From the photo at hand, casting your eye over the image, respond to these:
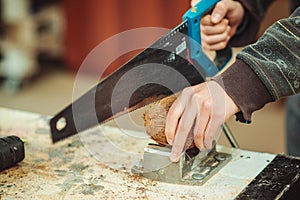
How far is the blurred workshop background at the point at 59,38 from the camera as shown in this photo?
112 inches

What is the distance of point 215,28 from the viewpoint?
4.10ft

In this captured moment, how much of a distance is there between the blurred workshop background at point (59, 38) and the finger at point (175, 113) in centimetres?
165

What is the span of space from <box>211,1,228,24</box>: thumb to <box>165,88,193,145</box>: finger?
0.23 m

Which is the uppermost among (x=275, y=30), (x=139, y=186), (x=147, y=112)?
(x=275, y=30)

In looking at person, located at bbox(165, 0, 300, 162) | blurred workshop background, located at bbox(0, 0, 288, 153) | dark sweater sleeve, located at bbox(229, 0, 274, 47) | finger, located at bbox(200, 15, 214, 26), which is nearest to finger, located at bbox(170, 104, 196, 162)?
person, located at bbox(165, 0, 300, 162)

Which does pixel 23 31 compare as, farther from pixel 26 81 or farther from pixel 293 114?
pixel 293 114

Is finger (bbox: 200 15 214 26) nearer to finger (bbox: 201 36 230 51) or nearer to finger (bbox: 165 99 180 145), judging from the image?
finger (bbox: 201 36 230 51)

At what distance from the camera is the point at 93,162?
1.18 metres

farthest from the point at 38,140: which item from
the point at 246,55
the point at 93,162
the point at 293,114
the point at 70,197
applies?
the point at 293,114

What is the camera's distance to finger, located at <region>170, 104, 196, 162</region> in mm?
1031

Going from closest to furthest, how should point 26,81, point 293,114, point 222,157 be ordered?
point 222,157 < point 293,114 < point 26,81

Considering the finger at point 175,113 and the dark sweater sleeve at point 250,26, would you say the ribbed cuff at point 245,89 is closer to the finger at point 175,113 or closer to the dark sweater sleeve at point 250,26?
the finger at point 175,113

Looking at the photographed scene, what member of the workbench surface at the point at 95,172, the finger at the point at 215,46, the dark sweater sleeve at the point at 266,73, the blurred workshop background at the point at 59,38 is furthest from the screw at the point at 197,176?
the blurred workshop background at the point at 59,38

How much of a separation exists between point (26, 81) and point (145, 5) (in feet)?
2.38
